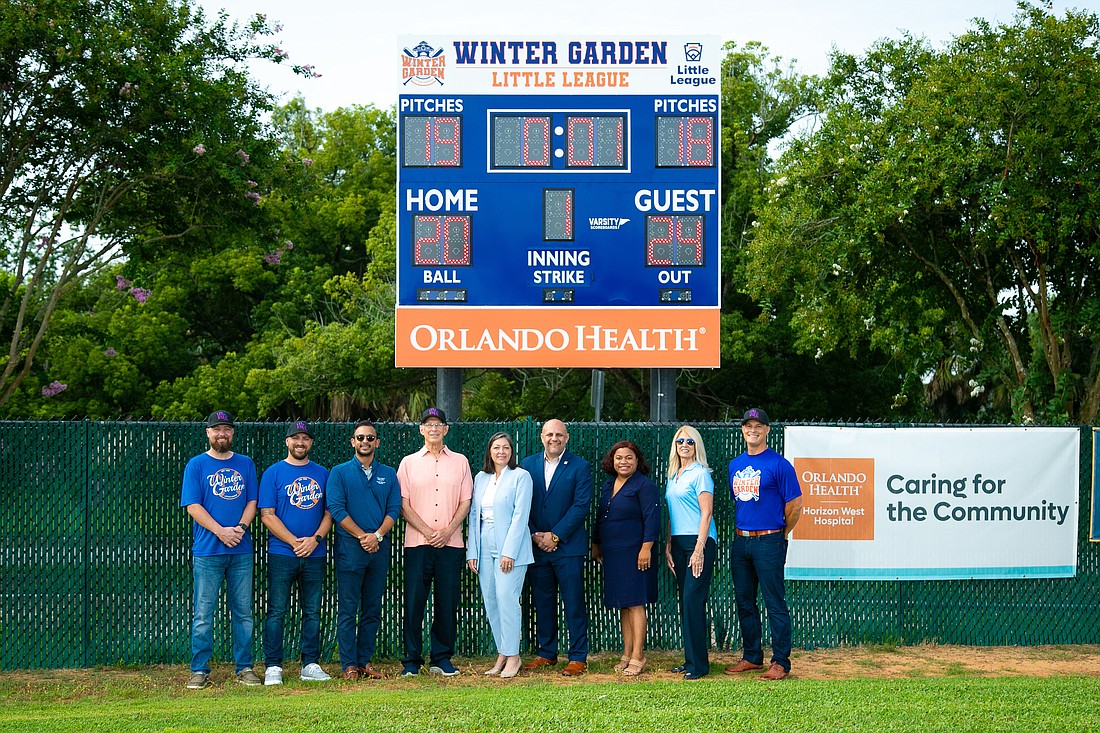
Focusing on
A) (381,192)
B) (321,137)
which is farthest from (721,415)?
(321,137)

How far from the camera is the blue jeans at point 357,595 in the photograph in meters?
8.45

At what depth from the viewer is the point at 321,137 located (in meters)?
37.1

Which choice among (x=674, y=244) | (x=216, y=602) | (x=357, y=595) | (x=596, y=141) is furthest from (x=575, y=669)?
(x=596, y=141)

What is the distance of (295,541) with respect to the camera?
823cm

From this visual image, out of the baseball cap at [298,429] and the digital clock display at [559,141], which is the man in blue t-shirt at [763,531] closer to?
the baseball cap at [298,429]

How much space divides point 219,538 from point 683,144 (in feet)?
22.5

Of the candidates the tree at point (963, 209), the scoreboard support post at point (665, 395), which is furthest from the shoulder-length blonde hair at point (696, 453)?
the tree at point (963, 209)

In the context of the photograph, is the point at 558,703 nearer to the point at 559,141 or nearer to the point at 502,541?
the point at 502,541

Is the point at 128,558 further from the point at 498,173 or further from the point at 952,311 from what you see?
the point at 952,311

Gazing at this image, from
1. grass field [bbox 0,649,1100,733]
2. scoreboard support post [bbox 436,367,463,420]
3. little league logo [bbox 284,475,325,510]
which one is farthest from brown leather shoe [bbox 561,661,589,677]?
scoreboard support post [bbox 436,367,463,420]

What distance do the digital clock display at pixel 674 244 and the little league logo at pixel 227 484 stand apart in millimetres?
5685

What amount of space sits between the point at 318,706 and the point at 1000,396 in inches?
830

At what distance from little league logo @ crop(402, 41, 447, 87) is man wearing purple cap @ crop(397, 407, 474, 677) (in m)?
5.23

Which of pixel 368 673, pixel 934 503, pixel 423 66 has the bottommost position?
pixel 368 673
